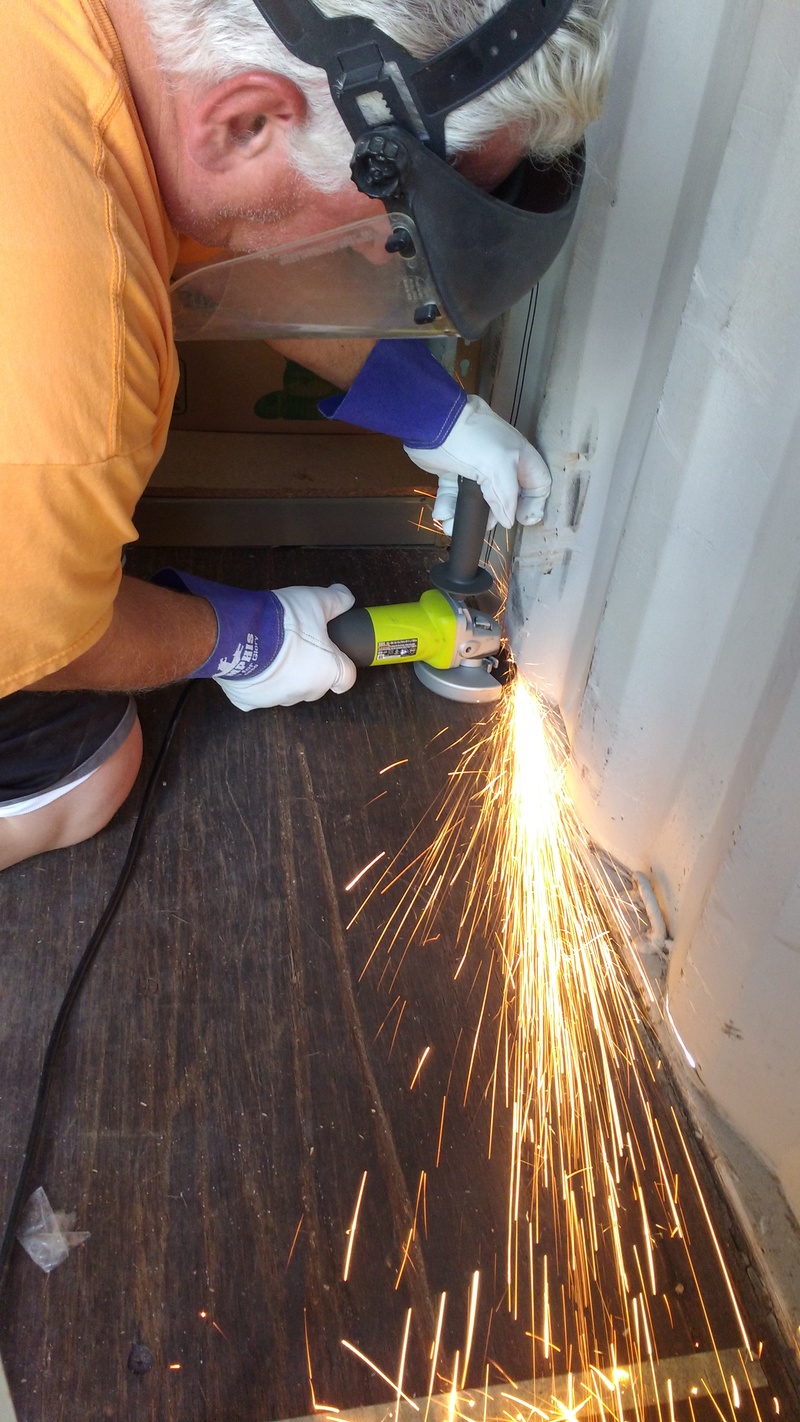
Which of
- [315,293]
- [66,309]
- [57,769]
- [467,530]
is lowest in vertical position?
[57,769]

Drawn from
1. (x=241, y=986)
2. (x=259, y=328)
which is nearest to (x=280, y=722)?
(x=241, y=986)

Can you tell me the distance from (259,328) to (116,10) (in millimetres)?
599

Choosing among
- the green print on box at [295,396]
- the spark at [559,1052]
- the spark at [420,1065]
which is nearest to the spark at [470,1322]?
the spark at [559,1052]

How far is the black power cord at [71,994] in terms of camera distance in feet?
4.32

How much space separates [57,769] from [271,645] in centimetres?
49

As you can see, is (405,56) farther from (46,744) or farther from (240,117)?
(46,744)

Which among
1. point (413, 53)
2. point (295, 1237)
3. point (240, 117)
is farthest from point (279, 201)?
point (295, 1237)

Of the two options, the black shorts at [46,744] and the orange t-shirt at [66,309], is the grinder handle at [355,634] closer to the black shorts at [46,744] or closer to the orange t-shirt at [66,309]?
the black shorts at [46,744]

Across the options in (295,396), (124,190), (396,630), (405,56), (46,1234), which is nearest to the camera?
(405,56)

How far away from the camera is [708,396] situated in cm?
129

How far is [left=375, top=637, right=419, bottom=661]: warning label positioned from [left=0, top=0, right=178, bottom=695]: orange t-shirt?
975 millimetres

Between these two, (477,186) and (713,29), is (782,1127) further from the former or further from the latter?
(713,29)

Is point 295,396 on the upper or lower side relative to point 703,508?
lower

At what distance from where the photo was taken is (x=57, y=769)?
69.0 inches
